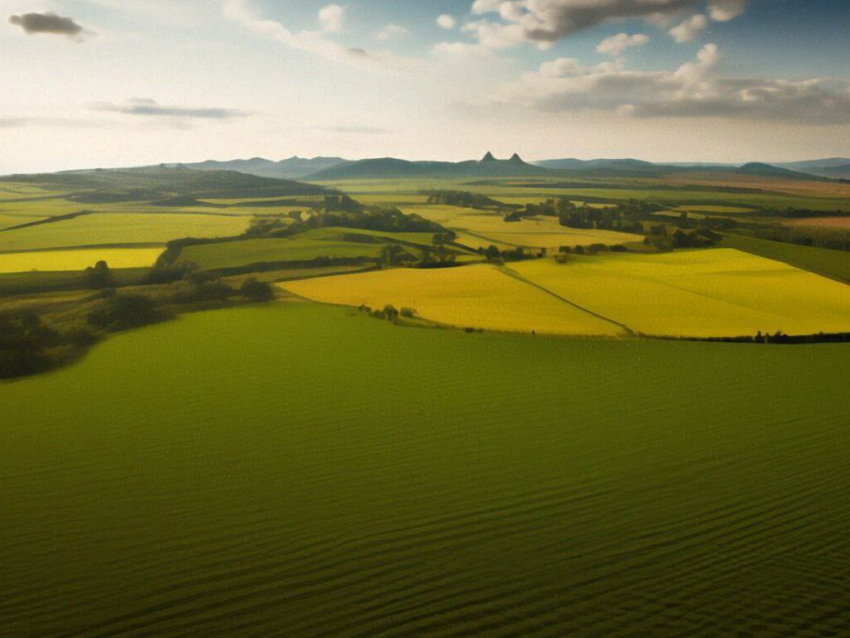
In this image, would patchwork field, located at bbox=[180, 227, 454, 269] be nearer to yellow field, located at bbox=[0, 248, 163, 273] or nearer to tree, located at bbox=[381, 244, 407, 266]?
tree, located at bbox=[381, 244, 407, 266]

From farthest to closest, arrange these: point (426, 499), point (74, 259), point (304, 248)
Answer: point (304, 248) → point (74, 259) → point (426, 499)

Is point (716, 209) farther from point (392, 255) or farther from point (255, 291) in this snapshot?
point (255, 291)

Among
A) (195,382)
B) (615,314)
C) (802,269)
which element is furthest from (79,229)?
(802,269)

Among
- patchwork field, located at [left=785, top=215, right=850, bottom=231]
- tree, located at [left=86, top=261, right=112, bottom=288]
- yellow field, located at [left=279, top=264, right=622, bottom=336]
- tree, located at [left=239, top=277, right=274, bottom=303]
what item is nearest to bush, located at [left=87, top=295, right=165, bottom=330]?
tree, located at [left=86, top=261, right=112, bottom=288]

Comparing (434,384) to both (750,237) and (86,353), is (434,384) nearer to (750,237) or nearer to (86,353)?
(86,353)

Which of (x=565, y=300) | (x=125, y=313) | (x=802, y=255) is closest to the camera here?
(x=125, y=313)

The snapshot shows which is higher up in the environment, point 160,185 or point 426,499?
point 160,185

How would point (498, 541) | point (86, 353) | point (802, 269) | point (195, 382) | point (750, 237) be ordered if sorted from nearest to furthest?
point (498, 541) < point (195, 382) < point (86, 353) < point (802, 269) < point (750, 237)

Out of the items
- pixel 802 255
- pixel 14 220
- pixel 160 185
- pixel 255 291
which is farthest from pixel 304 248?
pixel 160 185
